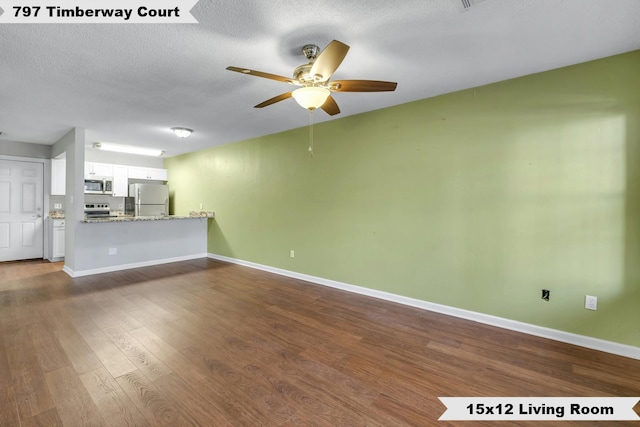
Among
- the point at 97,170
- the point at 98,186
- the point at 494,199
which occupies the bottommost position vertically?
the point at 494,199

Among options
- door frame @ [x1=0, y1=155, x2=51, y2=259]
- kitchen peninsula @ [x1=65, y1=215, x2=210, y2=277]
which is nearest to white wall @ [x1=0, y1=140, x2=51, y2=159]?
door frame @ [x1=0, y1=155, x2=51, y2=259]

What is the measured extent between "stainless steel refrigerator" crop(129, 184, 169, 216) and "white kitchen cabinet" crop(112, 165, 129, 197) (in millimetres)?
118

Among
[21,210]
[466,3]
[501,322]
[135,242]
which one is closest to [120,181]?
[21,210]

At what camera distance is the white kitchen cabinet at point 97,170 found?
18.4 feet

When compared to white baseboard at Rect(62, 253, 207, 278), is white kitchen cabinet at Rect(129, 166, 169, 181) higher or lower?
higher

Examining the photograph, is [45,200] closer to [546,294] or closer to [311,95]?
[311,95]

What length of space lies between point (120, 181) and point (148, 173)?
0.62 m

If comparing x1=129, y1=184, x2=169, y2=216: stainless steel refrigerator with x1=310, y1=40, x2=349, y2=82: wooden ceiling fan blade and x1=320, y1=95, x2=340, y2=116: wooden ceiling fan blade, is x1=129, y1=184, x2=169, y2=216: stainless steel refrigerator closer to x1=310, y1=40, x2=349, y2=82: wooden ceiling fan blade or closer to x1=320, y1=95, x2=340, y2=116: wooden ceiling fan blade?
x1=320, y1=95, x2=340, y2=116: wooden ceiling fan blade

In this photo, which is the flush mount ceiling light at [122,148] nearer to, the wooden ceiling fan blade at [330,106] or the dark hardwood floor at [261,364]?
the dark hardwood floor at [261,364]

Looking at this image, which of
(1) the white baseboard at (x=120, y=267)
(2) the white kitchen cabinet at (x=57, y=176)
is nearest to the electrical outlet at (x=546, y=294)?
(1) the white baseboard at (x=120, y=267)

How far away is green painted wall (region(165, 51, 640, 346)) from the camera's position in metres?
2.23

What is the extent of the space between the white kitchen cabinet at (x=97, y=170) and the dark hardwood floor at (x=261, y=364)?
3.10 meters

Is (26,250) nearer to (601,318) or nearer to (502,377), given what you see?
(502,377)

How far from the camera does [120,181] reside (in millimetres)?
6090
